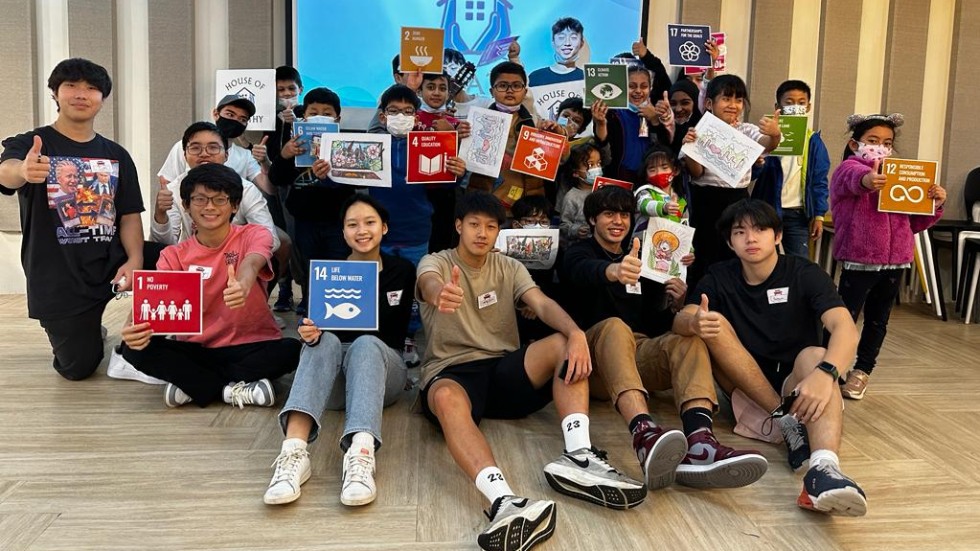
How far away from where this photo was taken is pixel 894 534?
2.08 meters

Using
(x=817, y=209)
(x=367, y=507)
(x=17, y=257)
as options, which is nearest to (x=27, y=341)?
(x=17, y=257)

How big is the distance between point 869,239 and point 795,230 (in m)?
1.03

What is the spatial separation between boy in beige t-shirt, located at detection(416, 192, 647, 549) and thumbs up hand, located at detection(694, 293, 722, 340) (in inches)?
17.6

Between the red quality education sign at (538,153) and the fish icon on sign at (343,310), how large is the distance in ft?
4.66

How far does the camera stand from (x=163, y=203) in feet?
11.1

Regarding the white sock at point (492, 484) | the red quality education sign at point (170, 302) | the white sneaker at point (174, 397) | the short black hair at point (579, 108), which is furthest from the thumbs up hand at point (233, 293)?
the short black hair at point (579, 108)

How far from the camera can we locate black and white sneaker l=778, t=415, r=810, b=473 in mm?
2469

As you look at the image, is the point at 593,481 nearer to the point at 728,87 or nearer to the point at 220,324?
the point at 220,324

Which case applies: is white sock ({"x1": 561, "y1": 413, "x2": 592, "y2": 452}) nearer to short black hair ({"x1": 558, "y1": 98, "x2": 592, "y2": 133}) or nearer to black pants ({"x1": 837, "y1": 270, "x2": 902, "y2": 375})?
black pants ({"x1": 837, "y1": 270, "x2": 902, "y2": 375})

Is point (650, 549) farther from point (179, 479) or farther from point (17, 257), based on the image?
point (17, 257)

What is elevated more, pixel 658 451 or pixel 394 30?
pixel 394 30

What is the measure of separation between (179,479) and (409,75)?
8.35ft

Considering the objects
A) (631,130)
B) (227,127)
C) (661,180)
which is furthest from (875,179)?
(227,127)

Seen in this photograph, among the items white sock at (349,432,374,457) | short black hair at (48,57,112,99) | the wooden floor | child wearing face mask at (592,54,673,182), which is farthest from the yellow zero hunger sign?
short black hair at (48,57,112,99)
